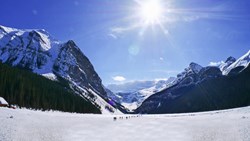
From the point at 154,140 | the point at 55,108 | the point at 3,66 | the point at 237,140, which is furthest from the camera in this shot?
the point at 55,108

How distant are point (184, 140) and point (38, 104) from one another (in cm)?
8445

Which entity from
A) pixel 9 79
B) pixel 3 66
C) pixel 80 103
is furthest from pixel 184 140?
pixel 80 103

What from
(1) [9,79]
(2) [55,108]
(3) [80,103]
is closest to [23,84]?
(1) [9,79]

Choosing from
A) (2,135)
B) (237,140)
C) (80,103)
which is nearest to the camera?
(2,135)

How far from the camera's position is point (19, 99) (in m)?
95.7

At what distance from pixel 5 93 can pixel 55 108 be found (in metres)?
33.5

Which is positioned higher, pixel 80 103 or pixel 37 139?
pixel 80 103

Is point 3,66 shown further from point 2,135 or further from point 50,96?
point 2,135

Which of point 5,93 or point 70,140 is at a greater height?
point 5,93

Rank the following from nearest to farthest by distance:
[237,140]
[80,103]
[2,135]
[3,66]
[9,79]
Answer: [2,135] → [237,140] → [9,79] → [3,66] → [80,103]

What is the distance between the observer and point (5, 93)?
3620 inches

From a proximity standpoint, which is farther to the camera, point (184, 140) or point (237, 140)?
point (184, 140)

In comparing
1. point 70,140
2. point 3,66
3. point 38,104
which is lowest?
point 70,140

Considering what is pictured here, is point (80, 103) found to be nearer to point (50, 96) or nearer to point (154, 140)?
point (50, 96)
